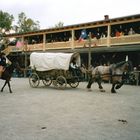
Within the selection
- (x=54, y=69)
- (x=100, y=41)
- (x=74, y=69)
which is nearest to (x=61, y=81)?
(x=54, y=69)

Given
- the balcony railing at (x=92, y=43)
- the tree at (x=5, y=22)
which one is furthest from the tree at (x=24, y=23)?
the balcony railing at (x=92, y=43)

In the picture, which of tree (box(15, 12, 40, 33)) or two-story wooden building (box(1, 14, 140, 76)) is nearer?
two-story wooden building (box(1, 14, 140, 76))

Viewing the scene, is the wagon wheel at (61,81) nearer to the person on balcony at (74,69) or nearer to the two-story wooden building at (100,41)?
the person on balcony at (74,69)

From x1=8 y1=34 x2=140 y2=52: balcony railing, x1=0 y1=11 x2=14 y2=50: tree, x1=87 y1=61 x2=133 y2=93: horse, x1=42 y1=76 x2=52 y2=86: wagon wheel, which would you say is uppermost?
x1=0 y1=11 x2=14 y2=50: tree

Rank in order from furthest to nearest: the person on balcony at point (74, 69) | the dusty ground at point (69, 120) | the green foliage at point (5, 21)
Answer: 1. the green foliage at point (5, 21)
2. the person on balcony at point (74, 69)
3. the dusty ground at point (69, 120)

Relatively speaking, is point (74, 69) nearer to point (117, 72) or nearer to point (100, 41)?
point (117, 72)

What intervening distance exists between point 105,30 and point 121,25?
2.24m

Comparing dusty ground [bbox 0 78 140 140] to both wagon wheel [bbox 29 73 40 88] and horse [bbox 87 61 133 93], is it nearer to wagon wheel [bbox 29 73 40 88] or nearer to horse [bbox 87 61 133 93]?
horse [bbox 87 61 133 93]

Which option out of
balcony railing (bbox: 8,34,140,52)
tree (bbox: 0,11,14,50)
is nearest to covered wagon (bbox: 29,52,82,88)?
balcony railing (bbox: 8,34,140,52)

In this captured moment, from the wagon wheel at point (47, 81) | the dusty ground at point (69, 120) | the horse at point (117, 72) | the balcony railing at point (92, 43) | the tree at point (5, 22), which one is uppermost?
the tree at point (5, 22)

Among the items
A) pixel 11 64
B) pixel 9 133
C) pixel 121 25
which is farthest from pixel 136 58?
pixel 9 133

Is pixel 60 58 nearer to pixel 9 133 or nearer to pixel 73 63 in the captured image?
pixel 73 63

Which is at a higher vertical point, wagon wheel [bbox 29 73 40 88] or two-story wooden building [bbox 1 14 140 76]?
two-story wooden building [bbox 1 14 140 76]

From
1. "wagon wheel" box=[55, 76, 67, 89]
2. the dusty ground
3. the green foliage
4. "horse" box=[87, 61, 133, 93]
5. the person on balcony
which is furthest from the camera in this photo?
the green foliage
